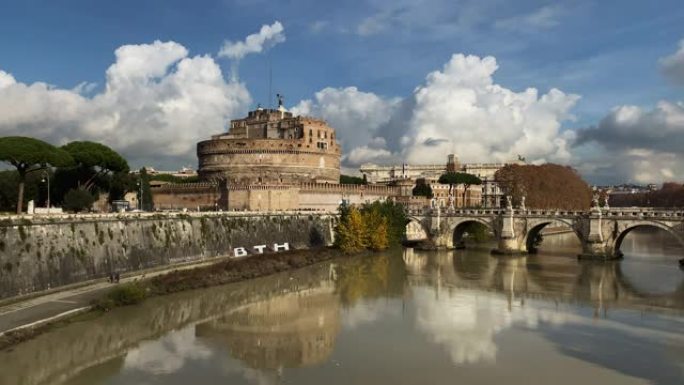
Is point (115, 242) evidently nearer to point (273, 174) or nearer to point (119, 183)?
point (119, 183)

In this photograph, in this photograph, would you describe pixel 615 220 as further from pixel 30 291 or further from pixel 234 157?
pixel 234 157

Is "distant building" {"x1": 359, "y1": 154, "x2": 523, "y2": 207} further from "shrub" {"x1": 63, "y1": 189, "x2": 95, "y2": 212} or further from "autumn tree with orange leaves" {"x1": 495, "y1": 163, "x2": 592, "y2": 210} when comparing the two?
"shrub" {"x1": 63, "y1": 189, "x2": 95, "y2": 212}

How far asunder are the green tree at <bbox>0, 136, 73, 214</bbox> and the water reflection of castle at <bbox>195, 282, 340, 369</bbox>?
1702 cm

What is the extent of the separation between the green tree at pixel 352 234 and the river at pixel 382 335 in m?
9.41

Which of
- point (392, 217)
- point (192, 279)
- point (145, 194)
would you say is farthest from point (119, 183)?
point (192, 279)

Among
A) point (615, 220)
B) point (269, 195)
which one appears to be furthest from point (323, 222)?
point (615, 220)

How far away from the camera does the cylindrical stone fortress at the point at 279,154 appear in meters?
61.0

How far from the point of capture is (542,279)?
99.8 feet

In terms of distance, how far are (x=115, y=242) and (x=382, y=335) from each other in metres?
14.4

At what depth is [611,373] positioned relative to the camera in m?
14.9

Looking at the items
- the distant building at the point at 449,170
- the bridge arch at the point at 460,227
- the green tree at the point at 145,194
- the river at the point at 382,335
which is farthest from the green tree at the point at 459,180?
the river at the point at 382,335

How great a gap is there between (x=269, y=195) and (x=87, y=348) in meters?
35.4

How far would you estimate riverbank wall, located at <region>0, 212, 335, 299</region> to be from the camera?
21719 millimetres

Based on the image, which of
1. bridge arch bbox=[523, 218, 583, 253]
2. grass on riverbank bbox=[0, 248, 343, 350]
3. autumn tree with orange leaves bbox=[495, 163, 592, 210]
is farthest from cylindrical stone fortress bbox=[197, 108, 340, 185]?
bridge arch bbox=[523, 218, 583, 253]
